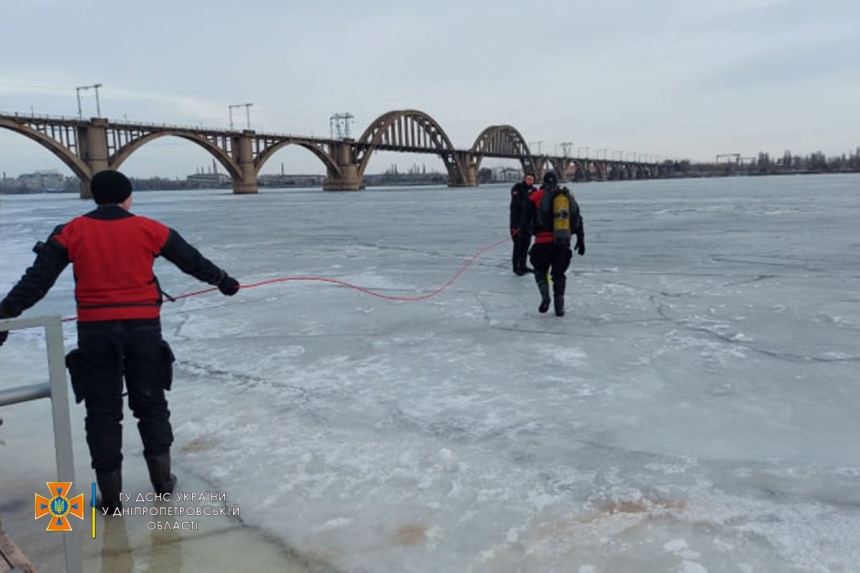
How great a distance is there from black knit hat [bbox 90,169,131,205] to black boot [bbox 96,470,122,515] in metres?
1.22

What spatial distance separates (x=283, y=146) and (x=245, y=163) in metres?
6.73

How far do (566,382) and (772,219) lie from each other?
1812 cm

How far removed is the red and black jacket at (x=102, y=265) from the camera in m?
2.92

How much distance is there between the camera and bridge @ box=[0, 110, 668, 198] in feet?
202

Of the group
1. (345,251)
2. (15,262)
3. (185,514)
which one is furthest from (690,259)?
(15,262)

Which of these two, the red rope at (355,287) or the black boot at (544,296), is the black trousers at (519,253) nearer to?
the red rope at (355,287)

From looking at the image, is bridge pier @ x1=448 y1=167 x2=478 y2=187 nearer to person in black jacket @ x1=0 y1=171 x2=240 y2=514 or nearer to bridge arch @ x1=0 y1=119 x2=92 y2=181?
bridge arch @ x1=0 y1=119 x2=92 y2=181

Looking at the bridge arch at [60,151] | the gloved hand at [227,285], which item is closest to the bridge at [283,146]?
the bridge arch at [60,151]

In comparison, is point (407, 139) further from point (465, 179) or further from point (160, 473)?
point (160, 473)

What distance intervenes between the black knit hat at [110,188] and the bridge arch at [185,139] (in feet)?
223

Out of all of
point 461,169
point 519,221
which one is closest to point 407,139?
point 461,169

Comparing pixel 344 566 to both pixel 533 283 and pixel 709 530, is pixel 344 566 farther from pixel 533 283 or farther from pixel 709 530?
pixel 533 283

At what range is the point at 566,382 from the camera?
184 inches

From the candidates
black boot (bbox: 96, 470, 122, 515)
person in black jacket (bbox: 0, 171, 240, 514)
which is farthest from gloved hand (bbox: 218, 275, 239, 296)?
black boot (bbox: 96, 470, 122, 515)
